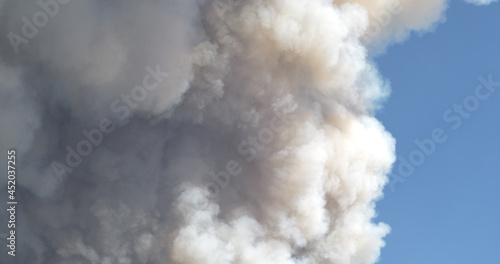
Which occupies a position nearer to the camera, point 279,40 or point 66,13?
point 66,13

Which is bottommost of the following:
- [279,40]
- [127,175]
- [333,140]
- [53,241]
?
[53,241]

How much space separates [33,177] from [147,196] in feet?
13.7

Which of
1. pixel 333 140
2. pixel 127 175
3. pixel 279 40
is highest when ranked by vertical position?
pixel 279 40

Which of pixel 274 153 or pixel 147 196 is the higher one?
pixel 274 153

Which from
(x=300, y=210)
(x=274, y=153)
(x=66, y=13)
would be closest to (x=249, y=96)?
(x=274, y=153)

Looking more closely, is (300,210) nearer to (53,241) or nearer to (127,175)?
(127,175)

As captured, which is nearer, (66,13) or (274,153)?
(66,13)

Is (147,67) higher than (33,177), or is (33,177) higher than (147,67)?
(147,67)

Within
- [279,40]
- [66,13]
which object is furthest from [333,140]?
[66,13]

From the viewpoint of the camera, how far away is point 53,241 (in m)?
27.8

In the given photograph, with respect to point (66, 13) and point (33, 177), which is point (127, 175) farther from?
point (66, 13)

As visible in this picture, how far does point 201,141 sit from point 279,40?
16.0 feet

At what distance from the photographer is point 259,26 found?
28344 mm

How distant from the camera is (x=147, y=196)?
28.1m
